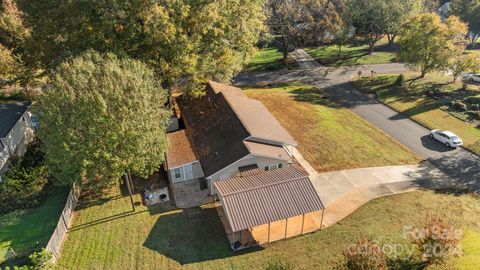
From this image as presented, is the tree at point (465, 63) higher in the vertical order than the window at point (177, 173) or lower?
higher

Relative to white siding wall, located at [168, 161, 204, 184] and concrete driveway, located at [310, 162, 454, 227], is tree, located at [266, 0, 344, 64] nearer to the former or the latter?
Result: concrete driveway, located at [310, 162, 454, 227]

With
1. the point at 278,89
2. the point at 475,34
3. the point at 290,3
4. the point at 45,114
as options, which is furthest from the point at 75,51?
the point at 475,34

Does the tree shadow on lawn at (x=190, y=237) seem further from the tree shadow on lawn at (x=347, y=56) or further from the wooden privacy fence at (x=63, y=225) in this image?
the tree shadow on lawn at (x=347, y=56)

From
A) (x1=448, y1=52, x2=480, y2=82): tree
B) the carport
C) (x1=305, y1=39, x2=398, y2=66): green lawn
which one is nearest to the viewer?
the carport

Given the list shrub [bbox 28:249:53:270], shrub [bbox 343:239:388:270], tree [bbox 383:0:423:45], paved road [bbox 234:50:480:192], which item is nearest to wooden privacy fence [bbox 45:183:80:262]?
shrub [bbox 28:249:53:270]

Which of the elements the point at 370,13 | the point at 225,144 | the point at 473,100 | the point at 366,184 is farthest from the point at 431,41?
the point at 225,144

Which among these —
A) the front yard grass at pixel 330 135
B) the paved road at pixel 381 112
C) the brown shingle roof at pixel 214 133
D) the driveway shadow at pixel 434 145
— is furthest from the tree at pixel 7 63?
the driveway shadow at pixel 434 145
